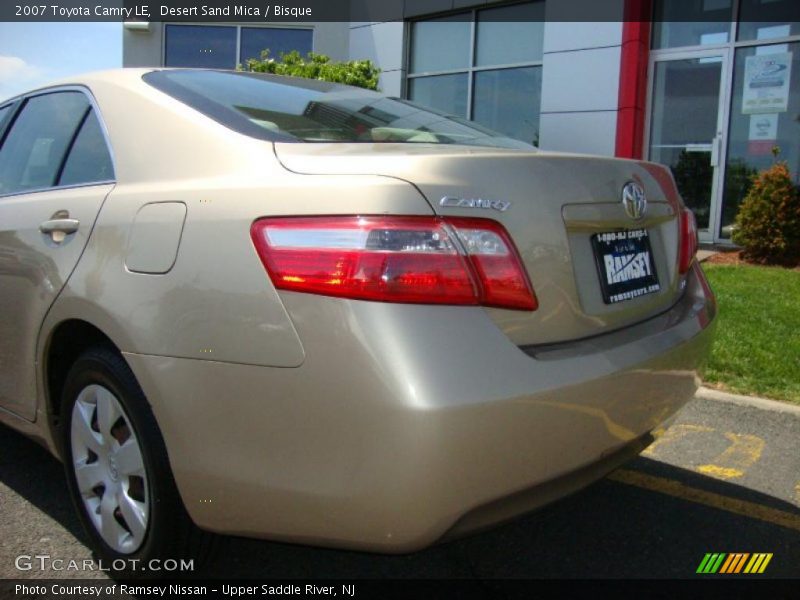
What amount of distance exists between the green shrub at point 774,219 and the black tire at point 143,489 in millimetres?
7840

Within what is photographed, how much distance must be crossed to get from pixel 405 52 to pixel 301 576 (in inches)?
440

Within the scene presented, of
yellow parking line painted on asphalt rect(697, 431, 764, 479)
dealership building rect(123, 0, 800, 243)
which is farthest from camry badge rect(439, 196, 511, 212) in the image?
dealership building rect(123, 0, 800, 243)

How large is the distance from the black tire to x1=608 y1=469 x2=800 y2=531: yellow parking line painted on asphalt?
5.01 feet

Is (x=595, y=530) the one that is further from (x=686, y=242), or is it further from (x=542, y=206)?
(x=542, y=206)

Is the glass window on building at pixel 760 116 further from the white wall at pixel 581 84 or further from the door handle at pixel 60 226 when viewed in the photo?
the door handle at pixel 60 226

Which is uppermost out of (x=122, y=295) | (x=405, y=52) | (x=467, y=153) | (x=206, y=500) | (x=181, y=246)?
(x=405, y=52)

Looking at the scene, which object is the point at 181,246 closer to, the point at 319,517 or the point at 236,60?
the point at 319,517

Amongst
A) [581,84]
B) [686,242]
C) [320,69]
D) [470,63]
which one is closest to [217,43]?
[470,63]

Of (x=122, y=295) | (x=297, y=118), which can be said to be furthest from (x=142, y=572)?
(x=297, y=118)

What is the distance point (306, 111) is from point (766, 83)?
8.61m

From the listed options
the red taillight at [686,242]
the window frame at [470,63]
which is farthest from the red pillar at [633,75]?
the red taillight at [686,242]

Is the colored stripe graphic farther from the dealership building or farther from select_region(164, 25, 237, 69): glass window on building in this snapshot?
select_region(164, 25, 237, 69): glass window on building

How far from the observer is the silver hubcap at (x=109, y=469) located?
218cm

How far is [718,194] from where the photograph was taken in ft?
32.1
